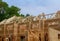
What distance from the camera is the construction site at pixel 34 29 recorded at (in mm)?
20016

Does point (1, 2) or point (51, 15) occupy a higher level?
point (1, 2)

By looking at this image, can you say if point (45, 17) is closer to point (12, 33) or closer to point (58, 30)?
point (58, 30)

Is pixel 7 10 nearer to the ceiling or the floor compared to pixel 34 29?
nearer to the ceiling

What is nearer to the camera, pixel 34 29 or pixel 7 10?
pixel 34 29

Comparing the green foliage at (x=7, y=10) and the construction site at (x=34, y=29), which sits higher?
the green foliage at (x=7, y=10)

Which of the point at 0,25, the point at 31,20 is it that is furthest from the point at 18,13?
the point at 31,20

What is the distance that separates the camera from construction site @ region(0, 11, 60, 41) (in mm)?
20016

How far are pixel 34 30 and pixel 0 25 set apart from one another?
5.79m

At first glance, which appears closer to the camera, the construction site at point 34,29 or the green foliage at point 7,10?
the construction site at point 34,29

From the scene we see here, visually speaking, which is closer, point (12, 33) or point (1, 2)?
point (12, 33)

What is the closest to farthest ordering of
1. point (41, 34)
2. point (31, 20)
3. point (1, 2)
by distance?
point (41, 34), point (31, 20), point (1, 2)

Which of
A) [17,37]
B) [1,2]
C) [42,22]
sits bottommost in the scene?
[17,37]

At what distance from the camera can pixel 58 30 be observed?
19.9 meters

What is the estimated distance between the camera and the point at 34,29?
22.0 meters
